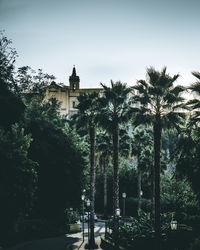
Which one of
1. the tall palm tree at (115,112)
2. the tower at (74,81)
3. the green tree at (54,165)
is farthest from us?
the tower at (74,81)

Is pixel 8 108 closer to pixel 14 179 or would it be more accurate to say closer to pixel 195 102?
pixel 14 179

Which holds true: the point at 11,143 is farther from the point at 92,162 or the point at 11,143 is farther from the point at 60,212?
the point at 60,212

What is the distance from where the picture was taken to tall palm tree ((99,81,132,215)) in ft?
85.4

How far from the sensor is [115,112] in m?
26.7

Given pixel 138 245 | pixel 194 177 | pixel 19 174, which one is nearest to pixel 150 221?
pixel 138 245

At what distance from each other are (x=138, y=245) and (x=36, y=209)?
16006 mm

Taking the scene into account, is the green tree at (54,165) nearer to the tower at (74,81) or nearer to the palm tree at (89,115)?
the palm tree at (89,115)

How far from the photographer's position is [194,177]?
766 inches

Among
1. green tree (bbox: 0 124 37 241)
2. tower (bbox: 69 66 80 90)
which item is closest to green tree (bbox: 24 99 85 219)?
green tree (bbox: 0 124 37 241)

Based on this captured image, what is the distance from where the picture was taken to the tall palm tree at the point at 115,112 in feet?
85.4

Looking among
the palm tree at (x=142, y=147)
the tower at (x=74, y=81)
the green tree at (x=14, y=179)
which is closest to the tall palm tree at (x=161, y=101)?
the green tree at (x=14, y=179)

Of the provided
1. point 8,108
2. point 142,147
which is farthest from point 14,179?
point 142,147

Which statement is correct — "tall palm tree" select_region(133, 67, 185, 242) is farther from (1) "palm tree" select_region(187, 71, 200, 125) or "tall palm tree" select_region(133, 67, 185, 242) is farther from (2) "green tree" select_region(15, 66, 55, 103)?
(2) "green tree" select_region(15, 66, 55, 103)

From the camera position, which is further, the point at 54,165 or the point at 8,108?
the point at 54,165
